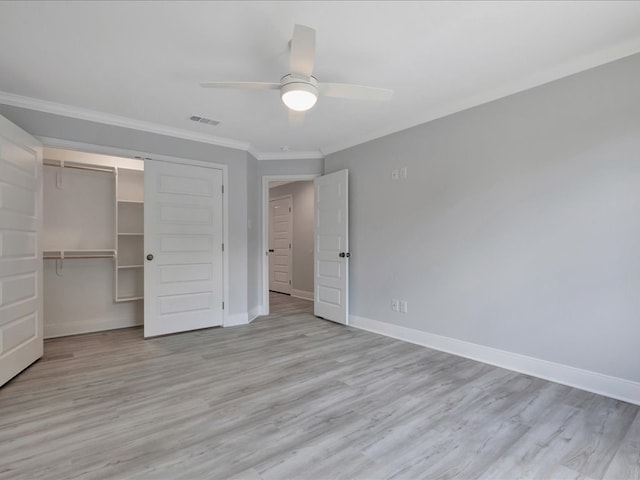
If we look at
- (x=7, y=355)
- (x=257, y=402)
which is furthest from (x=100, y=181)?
(x=257, y=402)

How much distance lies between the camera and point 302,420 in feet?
6.88

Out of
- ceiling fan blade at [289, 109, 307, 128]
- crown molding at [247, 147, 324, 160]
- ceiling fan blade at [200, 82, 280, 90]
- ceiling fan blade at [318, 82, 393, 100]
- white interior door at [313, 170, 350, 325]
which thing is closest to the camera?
ceiling fan blade at [200, 82, 280, 90]

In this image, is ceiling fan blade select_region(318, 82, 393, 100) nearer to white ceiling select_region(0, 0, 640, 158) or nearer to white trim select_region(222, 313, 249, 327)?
white ceiling select_region(0, 0, 640, 158)

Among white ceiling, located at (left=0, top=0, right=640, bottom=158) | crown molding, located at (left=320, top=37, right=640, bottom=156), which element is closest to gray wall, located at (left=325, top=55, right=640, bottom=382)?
crown molding, located at (left=320, top=37, right=640, bottom=156)

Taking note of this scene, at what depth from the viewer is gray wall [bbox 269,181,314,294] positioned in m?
6.66

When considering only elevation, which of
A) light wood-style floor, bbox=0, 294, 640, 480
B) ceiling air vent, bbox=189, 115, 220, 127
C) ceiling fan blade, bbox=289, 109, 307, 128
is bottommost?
light wood-style floor, bbox=0, 294, 640, 480

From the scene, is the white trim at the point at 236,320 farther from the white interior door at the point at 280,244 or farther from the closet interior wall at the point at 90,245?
the white interior door at the point at 280,244

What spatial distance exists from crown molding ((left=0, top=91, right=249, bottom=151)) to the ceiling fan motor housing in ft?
7.38

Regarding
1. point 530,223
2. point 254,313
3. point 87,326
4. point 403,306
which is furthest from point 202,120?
point 530,223

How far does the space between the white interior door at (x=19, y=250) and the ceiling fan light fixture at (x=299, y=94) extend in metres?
2.29

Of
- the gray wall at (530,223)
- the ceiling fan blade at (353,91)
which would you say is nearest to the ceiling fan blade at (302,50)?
the ceiling fan blade at (353,91)

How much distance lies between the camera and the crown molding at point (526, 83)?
7.66 feet

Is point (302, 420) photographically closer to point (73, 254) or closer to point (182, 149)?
point (182, 149)

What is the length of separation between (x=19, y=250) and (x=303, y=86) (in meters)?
2.77
